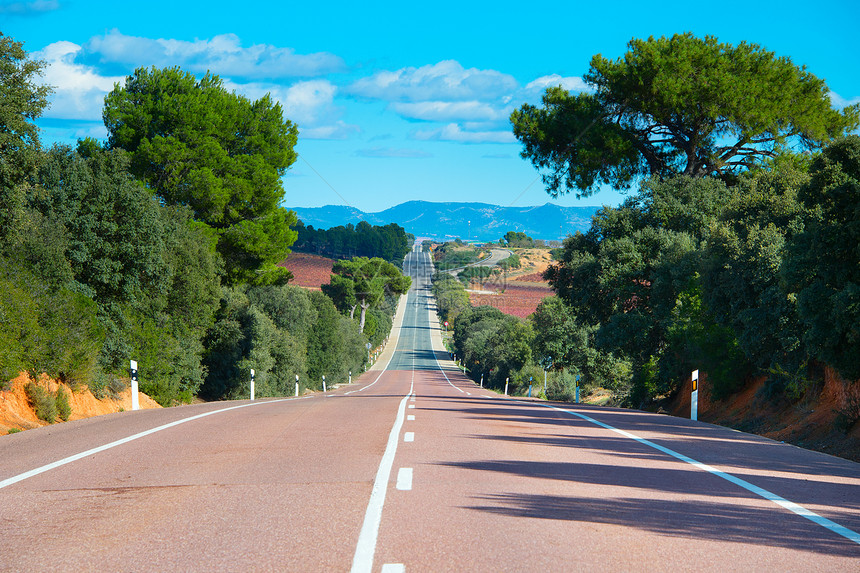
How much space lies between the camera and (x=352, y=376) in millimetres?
94000

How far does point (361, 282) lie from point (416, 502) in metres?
113

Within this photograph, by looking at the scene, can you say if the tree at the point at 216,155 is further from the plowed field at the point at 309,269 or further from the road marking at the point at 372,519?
the plowed field at the point at 309,269

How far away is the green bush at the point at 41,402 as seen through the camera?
53.5 feet

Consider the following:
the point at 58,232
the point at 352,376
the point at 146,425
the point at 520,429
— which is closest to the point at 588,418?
the point at 520,429

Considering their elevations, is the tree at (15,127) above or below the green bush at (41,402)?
above

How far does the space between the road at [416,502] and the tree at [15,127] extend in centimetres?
757

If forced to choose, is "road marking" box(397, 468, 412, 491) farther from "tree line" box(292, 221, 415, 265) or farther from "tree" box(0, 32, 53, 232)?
"tree line" box(292, 221, 415, 265)

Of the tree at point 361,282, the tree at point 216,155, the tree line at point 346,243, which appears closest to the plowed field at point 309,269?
the tree at point 361,282

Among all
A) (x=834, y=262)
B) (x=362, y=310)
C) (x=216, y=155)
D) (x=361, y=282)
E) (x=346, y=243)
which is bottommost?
(x=834, y=262)

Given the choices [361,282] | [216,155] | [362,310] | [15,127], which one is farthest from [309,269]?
[15,127]

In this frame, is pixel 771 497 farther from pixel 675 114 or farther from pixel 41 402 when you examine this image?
pixel 675 114

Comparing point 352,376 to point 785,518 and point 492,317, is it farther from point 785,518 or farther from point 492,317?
point 785,518

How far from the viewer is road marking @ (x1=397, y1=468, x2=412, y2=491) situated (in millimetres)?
7707

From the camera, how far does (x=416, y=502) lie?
23.0 ft
